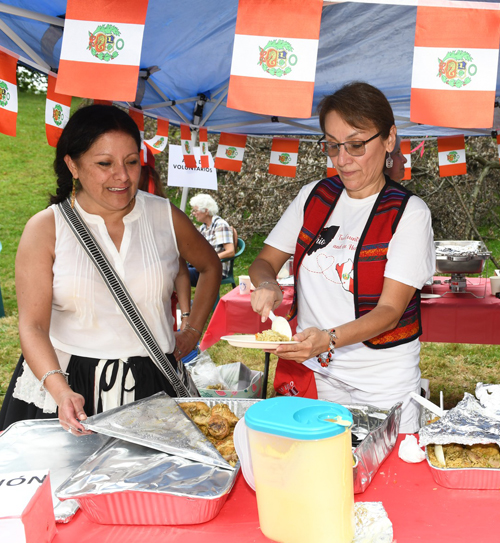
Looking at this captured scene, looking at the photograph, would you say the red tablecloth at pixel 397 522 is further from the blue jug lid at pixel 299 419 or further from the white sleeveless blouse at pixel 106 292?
the white sleeveless blouse at pixel 106 292

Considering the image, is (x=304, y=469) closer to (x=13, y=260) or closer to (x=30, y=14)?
(x=30, y=14)

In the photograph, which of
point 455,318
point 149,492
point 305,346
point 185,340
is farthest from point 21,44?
point 455,318

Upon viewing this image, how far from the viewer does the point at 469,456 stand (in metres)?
1.21

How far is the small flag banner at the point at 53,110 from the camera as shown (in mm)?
3189

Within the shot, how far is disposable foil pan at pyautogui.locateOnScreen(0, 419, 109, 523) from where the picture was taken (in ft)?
4.21

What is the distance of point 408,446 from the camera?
1312 millimetres

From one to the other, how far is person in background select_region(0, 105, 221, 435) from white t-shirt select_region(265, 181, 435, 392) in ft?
1.73

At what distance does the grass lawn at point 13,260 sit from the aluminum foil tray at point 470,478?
74.7 inches

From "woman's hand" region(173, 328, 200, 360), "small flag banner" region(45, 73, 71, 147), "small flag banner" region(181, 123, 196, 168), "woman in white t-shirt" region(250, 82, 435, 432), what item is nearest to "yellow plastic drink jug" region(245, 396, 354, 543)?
"woman in white t-shirt" region(250, 82, 435, 432)

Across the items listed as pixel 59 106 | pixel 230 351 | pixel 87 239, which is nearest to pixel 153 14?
pixel 59 106

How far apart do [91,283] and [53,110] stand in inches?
70.4

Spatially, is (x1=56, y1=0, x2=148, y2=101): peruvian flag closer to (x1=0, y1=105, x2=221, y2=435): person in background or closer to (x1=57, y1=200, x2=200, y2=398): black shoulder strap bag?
(x1=0, y1=105, x2=221, y2=435): person in background

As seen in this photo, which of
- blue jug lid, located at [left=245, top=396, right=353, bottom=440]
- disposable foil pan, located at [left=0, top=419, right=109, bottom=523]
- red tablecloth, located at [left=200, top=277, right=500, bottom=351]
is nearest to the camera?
blue jug lid, located at [left=245, top=396, right=353, bottom=440]

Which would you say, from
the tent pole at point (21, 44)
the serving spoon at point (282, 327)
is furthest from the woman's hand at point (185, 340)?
the tent pole at point (21, 44)
